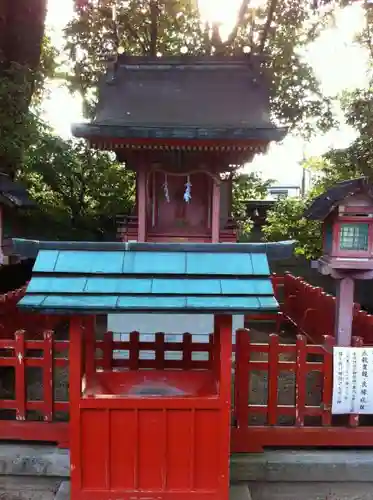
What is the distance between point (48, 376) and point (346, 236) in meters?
3.82

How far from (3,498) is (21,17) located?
26.3ft

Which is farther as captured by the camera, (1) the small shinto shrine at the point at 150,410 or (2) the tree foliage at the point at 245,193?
(2) the tree foliage at the point at 245,193

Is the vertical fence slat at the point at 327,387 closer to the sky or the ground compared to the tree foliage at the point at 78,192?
closer to the ground

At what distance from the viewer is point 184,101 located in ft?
30.7

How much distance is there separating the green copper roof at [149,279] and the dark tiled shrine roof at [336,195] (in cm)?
216

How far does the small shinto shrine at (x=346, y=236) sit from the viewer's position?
536 cm

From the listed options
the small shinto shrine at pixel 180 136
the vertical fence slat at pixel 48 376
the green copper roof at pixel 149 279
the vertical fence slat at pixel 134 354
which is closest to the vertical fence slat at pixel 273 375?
the green copper roof at pixel 149 279

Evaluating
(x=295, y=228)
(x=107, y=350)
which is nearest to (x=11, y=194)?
(x=107, y=350)

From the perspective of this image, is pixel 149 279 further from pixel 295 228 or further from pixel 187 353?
pixel 295 228

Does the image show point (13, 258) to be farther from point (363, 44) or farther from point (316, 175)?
point (363, 44)

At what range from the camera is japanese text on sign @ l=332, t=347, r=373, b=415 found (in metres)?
4.43

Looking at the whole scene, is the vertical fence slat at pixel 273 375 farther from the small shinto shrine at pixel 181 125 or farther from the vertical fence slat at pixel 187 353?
the small shinto shrine at pixel 181 125

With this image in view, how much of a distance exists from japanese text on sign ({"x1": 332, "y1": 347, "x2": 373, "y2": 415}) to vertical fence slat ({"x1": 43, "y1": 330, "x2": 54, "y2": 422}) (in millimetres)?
2840

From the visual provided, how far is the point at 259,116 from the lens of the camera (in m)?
9.22
